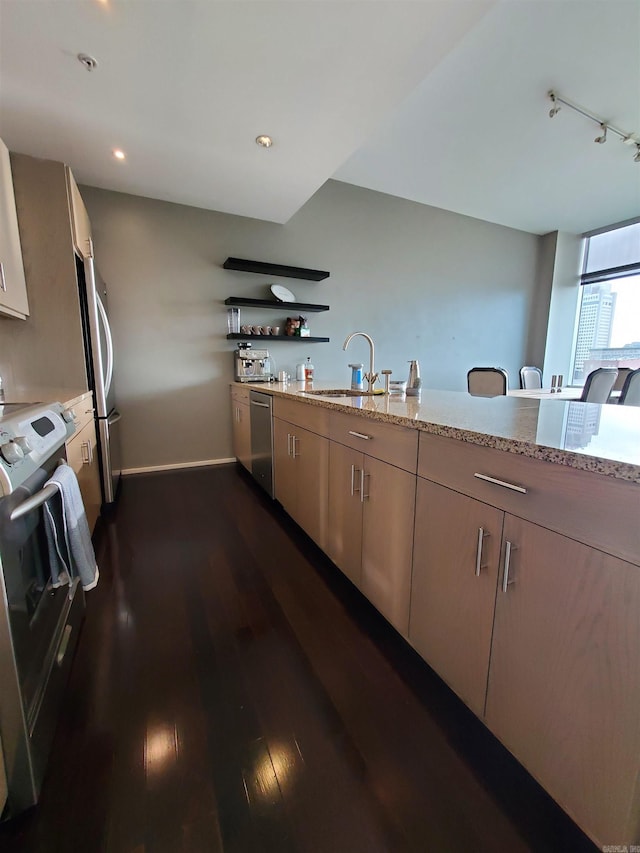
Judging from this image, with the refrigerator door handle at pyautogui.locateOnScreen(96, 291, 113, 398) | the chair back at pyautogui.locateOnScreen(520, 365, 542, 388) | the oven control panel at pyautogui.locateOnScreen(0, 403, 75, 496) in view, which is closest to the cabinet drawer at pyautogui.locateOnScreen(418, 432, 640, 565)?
the oven control panel at pyautogui.locateOnScreen(0, 403, 75, 496)

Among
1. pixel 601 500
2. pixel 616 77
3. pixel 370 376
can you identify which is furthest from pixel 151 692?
pixel 616 77

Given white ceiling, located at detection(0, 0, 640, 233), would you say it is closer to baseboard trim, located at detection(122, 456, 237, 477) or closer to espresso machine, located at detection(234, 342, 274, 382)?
espresso machine, located at detection(234, 342, 274, 382)

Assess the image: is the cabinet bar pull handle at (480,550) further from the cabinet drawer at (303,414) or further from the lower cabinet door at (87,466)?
the lower cabinet door at (87,466)

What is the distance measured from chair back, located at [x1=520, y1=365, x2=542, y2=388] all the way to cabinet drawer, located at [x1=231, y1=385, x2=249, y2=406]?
3556 millimetres

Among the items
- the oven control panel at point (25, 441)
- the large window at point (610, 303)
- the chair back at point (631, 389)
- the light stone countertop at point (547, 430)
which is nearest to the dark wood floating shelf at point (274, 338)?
the light stone countertop at point (547, 430)

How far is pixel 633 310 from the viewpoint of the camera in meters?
5.16

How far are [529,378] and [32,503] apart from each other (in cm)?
519

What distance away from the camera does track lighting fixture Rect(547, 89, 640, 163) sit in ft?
8.99

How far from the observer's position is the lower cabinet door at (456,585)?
94cm

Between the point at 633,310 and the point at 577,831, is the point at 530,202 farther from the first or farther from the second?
the point at 577,831

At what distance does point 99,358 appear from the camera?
2428mm

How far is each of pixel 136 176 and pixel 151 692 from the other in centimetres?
361

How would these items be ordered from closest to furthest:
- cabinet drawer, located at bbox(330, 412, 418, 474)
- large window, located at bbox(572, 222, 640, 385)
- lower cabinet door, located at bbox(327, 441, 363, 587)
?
cabinet drawer, located at bbox(330, 412, 418, 474) < lower cabinet door, located at bbox(327, 441, 363, 587) < large window, located at bbox(572, 222, 640, 385)

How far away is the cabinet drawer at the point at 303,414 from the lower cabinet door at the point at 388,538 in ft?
1.40
